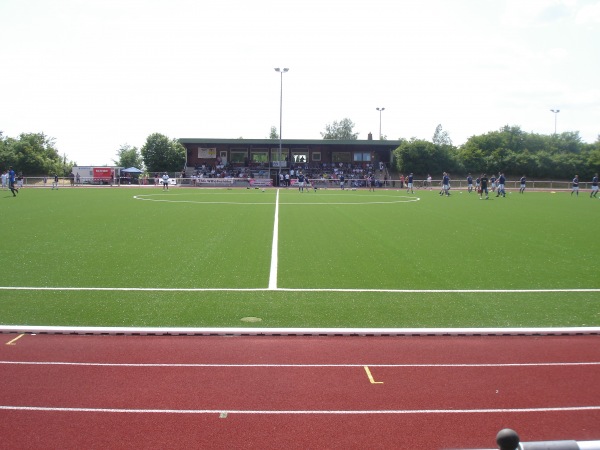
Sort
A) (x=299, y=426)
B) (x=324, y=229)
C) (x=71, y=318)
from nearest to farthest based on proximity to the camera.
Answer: (x=299, y=426)
(x=71, y=318)
(x=324, y=229)

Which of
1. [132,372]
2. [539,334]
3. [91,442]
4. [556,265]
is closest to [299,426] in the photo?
[91,442]

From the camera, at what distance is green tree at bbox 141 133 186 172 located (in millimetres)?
100562

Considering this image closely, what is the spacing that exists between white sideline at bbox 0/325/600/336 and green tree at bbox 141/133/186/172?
94.8 meters

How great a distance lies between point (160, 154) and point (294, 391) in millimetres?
99019

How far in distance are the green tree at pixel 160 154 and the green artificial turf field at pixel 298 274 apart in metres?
80.0

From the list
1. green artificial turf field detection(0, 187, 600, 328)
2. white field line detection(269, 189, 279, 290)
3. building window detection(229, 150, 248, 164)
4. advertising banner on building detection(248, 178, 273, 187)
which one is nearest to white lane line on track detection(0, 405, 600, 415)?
green artificial turf field detection(0, 187, 600, 328)

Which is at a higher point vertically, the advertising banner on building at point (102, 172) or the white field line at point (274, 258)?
the advertising banner on building at point (102, 172)

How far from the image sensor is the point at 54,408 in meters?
5.53

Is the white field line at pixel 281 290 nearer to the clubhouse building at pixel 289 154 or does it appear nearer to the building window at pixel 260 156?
the clubhouse building at pixel 289 154

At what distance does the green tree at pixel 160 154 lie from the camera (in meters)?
101

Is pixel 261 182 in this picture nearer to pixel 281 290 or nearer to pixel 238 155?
pixel 238 155

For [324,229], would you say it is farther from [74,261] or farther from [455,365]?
[455,365]

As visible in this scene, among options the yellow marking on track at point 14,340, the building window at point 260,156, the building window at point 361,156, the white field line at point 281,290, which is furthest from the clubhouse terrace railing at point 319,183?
the yellow marking on track at point 14,340

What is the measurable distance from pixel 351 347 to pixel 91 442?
3566mm
